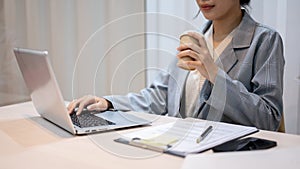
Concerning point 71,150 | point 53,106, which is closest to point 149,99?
point 53,106

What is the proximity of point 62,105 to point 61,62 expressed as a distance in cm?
161

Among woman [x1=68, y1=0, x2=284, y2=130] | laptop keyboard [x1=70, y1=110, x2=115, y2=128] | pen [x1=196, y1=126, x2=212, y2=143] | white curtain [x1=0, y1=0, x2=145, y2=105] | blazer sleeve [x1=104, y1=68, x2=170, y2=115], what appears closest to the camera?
pen [x1=196, y1=126, x2=212, y2=143]

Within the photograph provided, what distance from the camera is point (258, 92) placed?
1273 millimetres

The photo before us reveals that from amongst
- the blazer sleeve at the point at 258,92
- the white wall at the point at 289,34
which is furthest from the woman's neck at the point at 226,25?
the white wall at the point at 289,34

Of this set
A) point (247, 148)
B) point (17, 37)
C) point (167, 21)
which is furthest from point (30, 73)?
point (17, 37)

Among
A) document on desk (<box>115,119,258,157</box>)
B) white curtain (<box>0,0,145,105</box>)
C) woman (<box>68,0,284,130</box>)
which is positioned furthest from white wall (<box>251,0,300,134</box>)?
document on desk (<box>115,119,258,157</box>)

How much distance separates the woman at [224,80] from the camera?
47.6 inches

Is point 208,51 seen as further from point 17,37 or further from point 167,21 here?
point 17,37

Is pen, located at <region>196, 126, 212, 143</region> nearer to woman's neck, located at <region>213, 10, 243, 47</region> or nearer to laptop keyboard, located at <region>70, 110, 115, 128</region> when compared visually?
laptop keyboard, located at <region>70, 110, 115, 128</region>

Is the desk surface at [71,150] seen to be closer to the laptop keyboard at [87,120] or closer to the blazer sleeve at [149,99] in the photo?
the laptop keyboard at [87,120]

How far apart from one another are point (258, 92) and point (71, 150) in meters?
0.68

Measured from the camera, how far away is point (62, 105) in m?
1.01

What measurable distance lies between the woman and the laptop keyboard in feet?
0.08

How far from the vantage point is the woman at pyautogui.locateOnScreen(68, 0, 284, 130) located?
1210 mm
